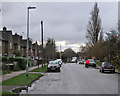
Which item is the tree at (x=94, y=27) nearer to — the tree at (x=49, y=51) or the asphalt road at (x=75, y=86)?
the tree at (x=49, y=51)

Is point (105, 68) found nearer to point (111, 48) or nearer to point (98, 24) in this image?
point (111, 48)

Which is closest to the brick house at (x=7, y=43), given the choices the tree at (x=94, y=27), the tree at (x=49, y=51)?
the tree at (x=49, y=51)

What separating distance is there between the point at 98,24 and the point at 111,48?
84.5ft

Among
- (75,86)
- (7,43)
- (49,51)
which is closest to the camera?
(75,86)

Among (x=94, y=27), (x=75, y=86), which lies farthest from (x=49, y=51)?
(x=75, y=86)

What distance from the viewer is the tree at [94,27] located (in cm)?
5575

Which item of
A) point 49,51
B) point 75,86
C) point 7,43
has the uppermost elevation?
point 7,43

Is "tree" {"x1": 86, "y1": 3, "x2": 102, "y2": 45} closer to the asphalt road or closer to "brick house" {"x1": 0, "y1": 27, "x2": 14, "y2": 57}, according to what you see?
"brick house" {"x1": 0, "y1": 27, "x2": 14, "y2": 57}

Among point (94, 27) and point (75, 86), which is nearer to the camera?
point (75, 86)

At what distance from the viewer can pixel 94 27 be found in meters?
56.1

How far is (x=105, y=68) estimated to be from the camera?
24734 millimetres

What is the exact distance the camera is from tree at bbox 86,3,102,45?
5575 centimetres

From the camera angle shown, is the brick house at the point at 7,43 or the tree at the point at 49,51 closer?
the brick house at the point at 7,43

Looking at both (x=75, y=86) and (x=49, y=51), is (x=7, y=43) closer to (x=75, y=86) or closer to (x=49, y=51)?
(x=49, y=51)
